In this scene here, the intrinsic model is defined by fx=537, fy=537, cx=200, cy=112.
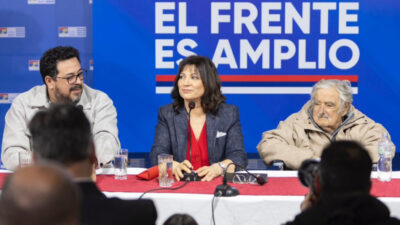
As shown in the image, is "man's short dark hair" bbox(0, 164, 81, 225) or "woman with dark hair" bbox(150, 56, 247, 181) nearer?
"man's short dark hair" bbox(0, 164, 81, 225)

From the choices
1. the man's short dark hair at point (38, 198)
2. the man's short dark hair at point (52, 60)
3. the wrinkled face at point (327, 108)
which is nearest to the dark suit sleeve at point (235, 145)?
the wrinkled face at point (327, 108)

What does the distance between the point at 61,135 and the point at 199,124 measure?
2161 millimetres

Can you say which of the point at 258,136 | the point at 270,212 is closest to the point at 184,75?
the point at 270,212

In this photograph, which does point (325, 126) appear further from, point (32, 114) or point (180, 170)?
point (32, 114)

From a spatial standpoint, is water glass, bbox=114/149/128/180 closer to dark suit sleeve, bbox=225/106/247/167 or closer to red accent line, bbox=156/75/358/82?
dark suit sleeve, bbox=225/106/247/167

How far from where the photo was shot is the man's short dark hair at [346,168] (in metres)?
1.53

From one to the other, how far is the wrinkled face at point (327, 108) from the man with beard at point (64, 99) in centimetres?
137

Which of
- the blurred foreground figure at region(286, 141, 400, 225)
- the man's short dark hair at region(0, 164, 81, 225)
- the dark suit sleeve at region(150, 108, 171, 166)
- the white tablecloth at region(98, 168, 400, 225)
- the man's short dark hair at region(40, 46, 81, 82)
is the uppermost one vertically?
the man's short dark hair at region(40, 46, 81, 82)

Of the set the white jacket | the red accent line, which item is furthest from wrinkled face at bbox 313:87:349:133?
the red accent line

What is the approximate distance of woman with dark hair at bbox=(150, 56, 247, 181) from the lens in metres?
3.61

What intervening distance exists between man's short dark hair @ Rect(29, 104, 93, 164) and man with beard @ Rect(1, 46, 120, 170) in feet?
6.04

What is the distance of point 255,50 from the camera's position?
5215 millimetres

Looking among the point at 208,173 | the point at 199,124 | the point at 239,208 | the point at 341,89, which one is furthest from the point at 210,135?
the point at 239,208

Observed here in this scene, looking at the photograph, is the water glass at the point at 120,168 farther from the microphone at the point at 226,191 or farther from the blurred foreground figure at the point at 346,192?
the blurred foreground figure at the point at 346,192
